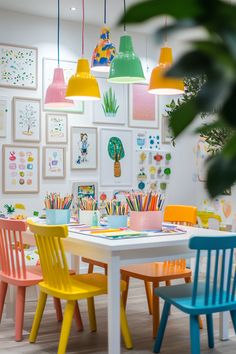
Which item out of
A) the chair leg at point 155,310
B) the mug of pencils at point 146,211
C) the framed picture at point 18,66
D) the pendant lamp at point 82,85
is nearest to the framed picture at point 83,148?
the framed picture at point 18,66

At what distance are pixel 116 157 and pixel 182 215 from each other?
187cm

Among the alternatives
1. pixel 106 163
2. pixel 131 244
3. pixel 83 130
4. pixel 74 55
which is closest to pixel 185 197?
pixel 106 163

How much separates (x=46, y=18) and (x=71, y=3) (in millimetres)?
487

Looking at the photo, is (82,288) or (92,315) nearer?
(82,288)

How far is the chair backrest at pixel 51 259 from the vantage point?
2708 mm

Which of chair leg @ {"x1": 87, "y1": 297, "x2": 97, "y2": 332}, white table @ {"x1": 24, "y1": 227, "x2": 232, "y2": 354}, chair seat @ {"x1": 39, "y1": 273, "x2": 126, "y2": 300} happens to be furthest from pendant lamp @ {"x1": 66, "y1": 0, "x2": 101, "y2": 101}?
chair leg @ {"x1": 87, "y1": 297, "x2": 97, "y2": 332}

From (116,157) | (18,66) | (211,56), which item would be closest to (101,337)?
(116,157)

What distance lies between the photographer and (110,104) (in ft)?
18.4

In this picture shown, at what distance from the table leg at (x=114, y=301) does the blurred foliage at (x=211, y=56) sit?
2.23 meters

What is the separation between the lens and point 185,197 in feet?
20.0

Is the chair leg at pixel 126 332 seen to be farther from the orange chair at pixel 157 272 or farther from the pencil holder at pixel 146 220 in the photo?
the pencil holder at pixel 146 220

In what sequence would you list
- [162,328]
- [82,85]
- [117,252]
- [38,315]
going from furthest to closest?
[82,85] < [38,315] < [162,328] < [117,252]

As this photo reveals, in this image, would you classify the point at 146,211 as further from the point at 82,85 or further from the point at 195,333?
the point at 82,85

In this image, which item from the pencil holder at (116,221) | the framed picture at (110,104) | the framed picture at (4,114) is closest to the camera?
the pencil holder at (116,221)
